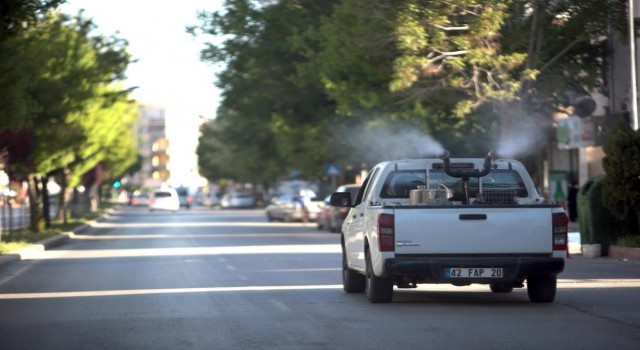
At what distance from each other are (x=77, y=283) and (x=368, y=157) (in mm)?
32160

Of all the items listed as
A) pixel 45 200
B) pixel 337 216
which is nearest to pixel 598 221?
pixel 337 216

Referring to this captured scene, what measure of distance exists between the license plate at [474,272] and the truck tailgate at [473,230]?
0.19 m

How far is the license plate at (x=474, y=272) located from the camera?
1486 centimetres

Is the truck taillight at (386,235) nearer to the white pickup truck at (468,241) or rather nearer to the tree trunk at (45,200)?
the white pickup truck at (468,241)

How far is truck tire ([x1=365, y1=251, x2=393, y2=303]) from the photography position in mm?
15562

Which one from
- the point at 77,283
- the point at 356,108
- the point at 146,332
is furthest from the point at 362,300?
Result: the point at 356,108

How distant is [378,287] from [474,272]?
133 centimetres

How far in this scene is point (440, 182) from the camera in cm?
1647

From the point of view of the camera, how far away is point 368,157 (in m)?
52.7

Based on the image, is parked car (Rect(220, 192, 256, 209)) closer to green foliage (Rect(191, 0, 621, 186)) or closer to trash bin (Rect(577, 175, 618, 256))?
green foliage (Rect(191, 0, 621, 186))

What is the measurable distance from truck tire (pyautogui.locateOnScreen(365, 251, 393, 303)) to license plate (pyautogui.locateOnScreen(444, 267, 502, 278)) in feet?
3.18

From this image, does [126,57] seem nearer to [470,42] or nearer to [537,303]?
[470,42]

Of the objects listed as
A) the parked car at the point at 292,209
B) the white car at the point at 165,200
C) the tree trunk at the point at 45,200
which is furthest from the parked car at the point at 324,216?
the white car at the point at 165,200

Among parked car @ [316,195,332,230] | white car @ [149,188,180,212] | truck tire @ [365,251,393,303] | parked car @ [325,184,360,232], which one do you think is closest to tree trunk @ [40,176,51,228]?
parked car @ [316,195,332,230]
